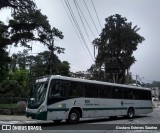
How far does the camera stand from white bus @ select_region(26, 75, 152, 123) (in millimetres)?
20297

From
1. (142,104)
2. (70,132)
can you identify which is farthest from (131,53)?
(70,132)

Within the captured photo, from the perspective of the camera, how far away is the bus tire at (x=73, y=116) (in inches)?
849

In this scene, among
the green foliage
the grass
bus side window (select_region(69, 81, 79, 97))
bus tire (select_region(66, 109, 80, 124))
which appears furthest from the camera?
the green foliage

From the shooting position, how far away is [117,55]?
56.9 m

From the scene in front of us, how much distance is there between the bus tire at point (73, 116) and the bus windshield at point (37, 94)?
7.96 ft

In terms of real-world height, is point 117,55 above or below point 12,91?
above

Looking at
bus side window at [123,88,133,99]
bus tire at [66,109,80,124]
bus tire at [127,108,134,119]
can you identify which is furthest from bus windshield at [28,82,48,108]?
bus tire at [127,108,134,119]

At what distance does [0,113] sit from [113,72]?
95.1 feet

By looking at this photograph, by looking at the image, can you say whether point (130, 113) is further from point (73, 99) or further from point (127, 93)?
point (73, 99)

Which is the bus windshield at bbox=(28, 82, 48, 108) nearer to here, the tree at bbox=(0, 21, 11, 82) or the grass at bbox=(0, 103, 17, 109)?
the grass at bbox=(0, 103, 17, 109)

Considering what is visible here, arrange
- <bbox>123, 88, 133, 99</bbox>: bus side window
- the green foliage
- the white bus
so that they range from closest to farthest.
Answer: the white bus
<bbox>123, 88, 133, 99</bbox>: bus side window
the green foliage

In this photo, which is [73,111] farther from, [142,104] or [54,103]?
[142,104]

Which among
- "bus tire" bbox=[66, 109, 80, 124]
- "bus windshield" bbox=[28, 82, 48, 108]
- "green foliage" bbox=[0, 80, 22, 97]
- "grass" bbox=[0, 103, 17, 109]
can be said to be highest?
"green foliage" bbox=[0, 80, 22, 97]

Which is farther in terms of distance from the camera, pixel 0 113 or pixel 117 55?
pixel 117 55
